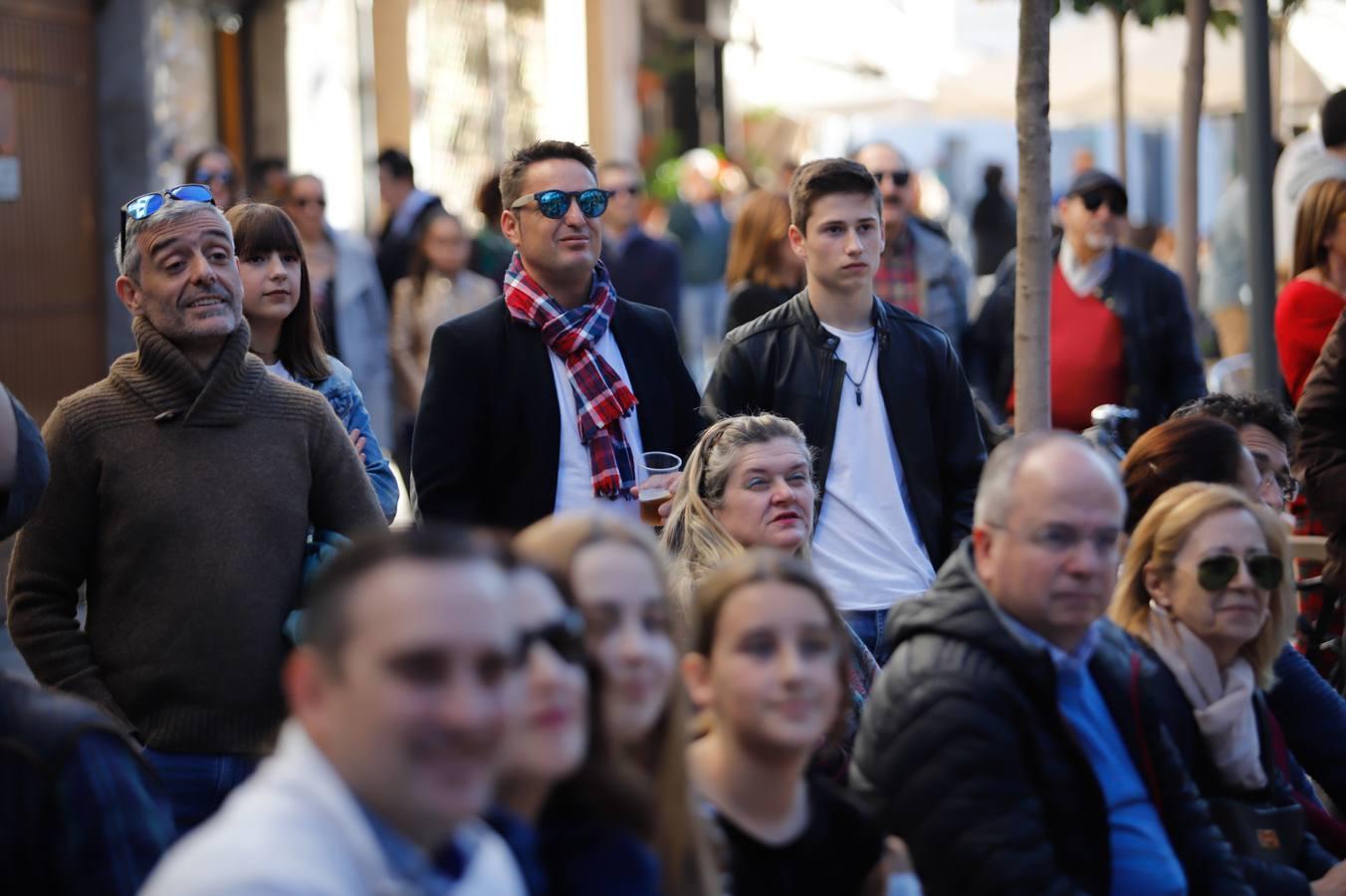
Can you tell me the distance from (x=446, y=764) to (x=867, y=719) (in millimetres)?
1677

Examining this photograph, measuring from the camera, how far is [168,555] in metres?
4.66

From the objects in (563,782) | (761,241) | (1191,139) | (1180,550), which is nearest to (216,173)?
(761,241)

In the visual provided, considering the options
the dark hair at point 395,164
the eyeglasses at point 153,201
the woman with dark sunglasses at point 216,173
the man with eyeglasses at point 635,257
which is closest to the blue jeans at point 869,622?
the eyeglasses at point 153,201

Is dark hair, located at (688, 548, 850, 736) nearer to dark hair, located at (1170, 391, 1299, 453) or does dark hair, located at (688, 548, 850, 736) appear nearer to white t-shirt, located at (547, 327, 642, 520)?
white t-shirt, located at (547, 327, 642, 520)

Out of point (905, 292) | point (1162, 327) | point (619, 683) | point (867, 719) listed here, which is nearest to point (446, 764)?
point (619, 683)

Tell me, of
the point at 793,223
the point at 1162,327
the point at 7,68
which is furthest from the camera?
the point at 7,68

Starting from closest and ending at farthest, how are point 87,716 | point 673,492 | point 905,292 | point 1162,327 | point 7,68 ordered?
point 87,716, point 673,492, point 1162,327, point 905,292, point 7,68

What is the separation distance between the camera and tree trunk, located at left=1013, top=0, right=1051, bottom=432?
20.9 feet

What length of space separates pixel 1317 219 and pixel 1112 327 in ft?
2.91

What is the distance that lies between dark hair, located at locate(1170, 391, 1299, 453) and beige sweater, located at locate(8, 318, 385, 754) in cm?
280

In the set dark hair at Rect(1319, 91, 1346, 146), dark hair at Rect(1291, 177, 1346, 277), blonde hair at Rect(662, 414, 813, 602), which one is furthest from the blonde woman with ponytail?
dark hair at Rect(1319, 91, 1346, 146)

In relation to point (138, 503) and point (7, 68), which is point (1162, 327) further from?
point (7, 68)

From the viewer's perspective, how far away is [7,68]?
12078 mm

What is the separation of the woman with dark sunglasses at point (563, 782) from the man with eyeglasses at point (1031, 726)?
0.92 metres
